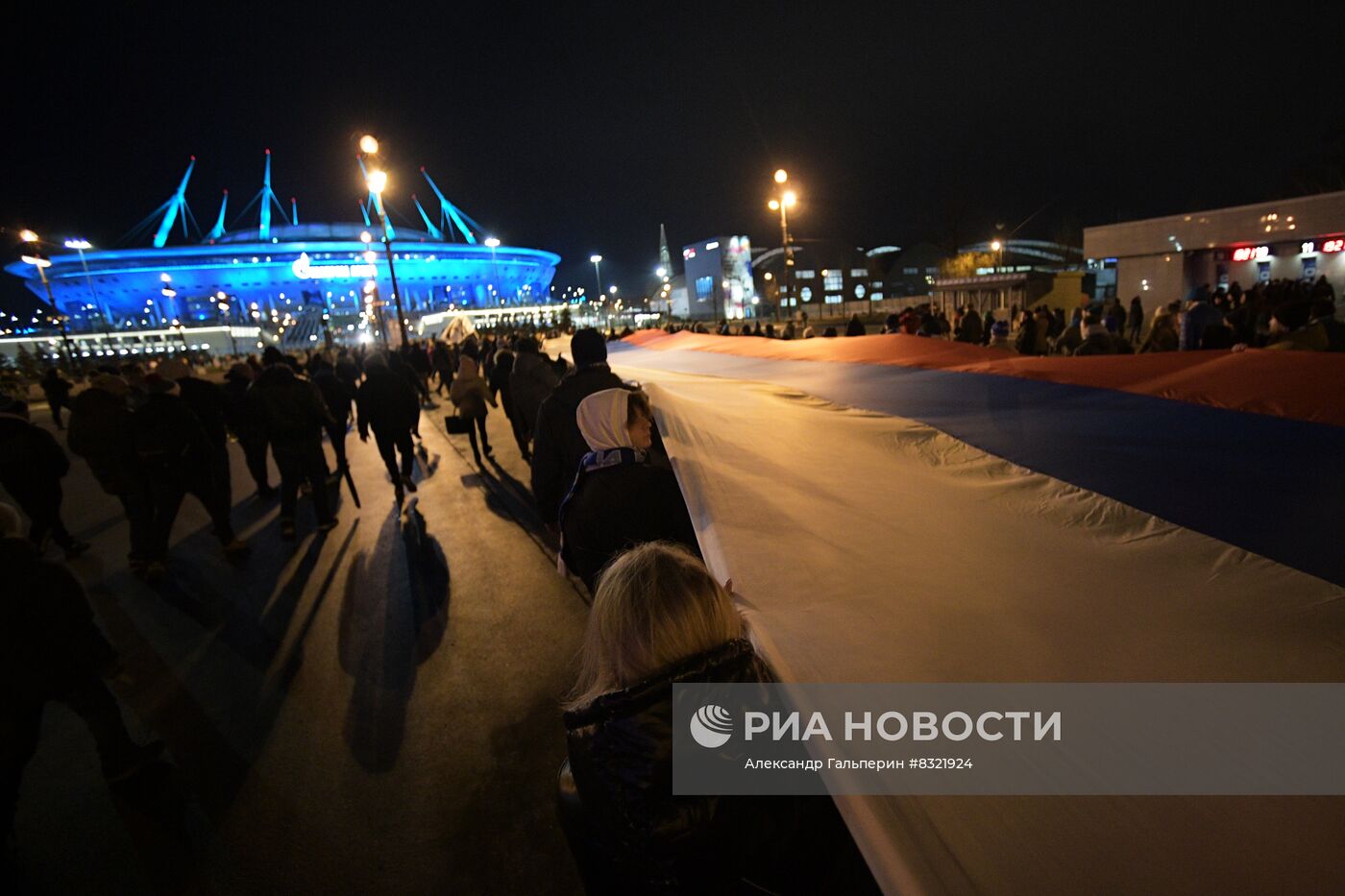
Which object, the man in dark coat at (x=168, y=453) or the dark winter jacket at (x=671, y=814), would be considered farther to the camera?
the man in dark coat at (x=168, y=453)

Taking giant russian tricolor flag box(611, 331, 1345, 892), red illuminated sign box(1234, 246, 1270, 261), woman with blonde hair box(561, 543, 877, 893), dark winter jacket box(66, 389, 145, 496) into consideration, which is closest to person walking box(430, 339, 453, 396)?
dark winter jacket box(66, 389, 145, 496)

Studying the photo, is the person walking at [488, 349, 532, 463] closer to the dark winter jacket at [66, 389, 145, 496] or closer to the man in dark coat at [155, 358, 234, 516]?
the man in dark coat at [155, 358, 234, 516]

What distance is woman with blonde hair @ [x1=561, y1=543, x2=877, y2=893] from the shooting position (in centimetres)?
128

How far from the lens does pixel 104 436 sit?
6145mm

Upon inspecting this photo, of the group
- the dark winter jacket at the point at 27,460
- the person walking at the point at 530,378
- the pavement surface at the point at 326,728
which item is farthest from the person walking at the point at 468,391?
the dark winter jacket at the point at 27,460

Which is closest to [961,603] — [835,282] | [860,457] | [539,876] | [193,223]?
[860,457]

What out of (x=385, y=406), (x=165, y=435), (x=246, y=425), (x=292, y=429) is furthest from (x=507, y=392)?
(x=165, y=435)

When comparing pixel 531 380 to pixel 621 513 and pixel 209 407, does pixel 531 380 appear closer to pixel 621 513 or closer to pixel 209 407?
pixel 209 407

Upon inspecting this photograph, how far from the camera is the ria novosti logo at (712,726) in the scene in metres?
1.31

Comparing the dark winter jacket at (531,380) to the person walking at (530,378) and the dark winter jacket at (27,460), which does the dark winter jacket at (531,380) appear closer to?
the person walking at (530,378)

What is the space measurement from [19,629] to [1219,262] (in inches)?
1335

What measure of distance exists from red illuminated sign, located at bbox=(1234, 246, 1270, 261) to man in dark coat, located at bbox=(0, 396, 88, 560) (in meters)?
34.2

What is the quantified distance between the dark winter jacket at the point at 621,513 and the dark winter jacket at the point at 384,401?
538 cm

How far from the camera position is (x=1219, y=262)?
2345cm
